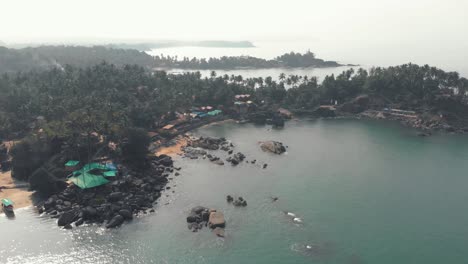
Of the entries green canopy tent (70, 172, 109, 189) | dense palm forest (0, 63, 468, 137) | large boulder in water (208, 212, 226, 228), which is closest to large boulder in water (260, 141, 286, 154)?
dense palm forest (0, 63, 468, 137)

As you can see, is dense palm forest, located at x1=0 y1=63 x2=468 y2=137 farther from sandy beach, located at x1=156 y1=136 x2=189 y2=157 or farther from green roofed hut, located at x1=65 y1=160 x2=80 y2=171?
green roofed hut, located at x1=65 y1=160 x2=80 y2=171

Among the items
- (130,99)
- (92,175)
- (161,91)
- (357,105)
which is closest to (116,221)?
(92,175)

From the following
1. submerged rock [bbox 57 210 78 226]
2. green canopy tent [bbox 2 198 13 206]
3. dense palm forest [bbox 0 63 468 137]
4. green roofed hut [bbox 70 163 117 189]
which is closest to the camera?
submerged rock [bbox 57 210 78 226]

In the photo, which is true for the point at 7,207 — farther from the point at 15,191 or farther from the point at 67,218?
the point at 67,218

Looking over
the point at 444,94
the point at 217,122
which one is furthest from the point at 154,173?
the point at 444,94

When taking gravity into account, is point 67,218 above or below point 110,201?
below

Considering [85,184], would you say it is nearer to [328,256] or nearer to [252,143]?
[328,256]
